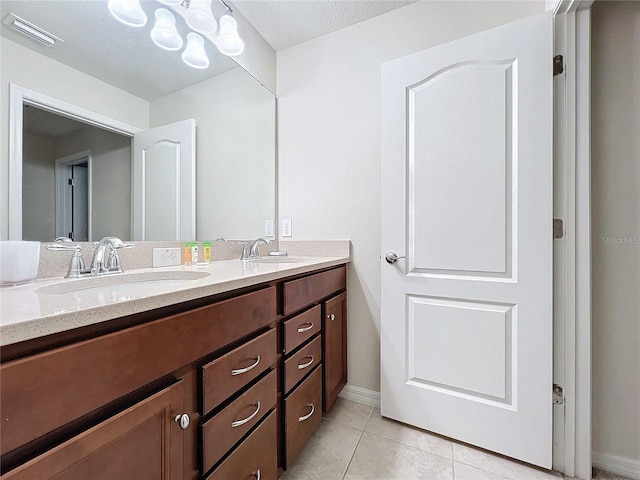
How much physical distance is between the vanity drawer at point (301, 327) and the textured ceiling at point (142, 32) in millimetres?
1138

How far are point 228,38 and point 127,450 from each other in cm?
177

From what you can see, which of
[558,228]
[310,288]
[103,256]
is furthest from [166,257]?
[558,228]

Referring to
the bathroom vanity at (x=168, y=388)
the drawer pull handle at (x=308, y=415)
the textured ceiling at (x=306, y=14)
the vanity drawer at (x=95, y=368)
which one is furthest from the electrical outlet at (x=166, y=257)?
the textured ceiling at (x=306, y=14)

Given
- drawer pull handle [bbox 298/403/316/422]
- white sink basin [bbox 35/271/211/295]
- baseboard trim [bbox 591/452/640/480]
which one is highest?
white sink basin [bbox 35/271/211/295]

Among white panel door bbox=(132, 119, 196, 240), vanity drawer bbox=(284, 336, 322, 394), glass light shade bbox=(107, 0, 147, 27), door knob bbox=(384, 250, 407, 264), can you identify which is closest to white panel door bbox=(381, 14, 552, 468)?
door knob bbox=(384, 250, 407, 264)

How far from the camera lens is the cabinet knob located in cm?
62

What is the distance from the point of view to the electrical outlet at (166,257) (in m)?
1.19

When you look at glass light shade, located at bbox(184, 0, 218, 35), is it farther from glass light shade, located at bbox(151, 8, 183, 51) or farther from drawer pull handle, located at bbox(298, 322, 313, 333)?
drawer pull handle, located at bbox(298, 322, 313, 333)

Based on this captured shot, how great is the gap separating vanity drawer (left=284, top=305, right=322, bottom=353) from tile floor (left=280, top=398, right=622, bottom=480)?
54 centimetres

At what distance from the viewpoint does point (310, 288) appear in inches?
48.1

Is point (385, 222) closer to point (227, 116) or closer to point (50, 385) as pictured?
point (227, 116)

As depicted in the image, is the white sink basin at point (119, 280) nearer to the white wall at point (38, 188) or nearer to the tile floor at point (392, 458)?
the white wall at point (38, 188)

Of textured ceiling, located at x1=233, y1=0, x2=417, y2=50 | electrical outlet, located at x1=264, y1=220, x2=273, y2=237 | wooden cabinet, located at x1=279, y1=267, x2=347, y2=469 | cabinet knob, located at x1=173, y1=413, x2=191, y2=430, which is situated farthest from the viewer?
electrical outlet, located at x1=264, y1=220, x2=273, y2=237

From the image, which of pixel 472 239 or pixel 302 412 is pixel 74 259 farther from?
pixel 472 239
